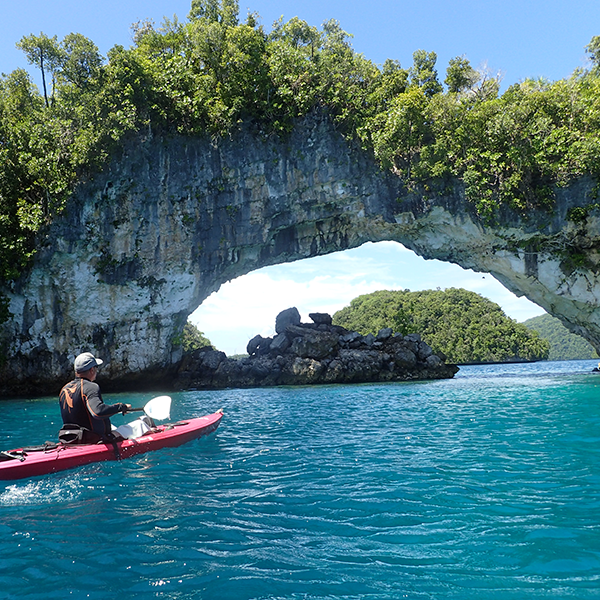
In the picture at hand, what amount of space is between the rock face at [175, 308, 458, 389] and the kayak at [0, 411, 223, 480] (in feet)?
70.1

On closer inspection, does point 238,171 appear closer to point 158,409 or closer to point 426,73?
point 426,73

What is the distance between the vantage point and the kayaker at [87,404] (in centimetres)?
711

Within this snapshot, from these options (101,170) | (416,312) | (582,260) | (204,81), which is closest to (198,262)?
(101,170)

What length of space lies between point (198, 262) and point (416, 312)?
56.5m

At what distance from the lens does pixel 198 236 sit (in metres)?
26.3

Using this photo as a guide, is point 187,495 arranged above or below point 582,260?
below

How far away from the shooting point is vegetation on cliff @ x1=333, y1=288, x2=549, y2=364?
68.9 metres

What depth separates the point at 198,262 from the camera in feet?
87.5

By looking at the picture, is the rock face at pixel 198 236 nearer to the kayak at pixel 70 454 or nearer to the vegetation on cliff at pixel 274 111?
the vegetation on cliff at pixel 274 111

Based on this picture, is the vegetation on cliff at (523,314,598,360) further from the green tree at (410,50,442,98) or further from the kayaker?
the kayaker

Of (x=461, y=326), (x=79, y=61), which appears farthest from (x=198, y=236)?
(x=461, y=326)

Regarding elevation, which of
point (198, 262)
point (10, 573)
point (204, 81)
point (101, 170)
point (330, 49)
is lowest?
point (10, 573)

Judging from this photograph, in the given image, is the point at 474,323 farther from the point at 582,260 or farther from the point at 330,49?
the point at 330,49

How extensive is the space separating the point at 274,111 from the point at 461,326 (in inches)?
2289
